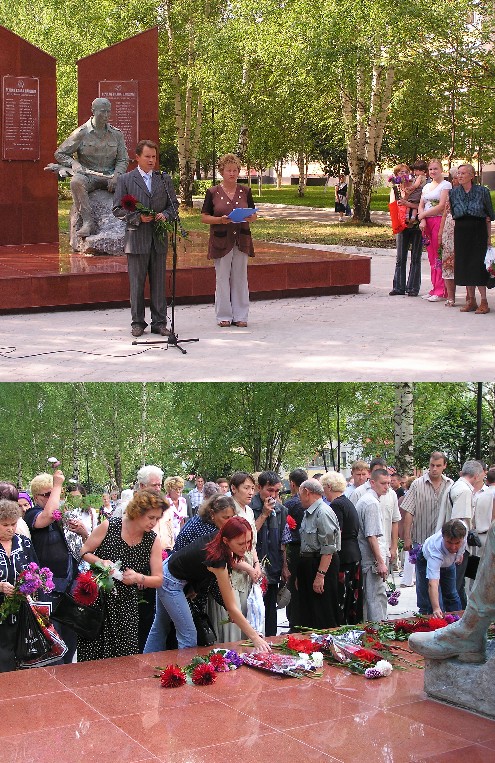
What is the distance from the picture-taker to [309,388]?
89.8ft

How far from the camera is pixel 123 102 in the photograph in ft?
61.2

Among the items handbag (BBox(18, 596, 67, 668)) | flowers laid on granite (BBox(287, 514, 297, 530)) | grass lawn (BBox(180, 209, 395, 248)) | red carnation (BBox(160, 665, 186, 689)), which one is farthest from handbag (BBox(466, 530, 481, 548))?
grass lawn (BBox(180, 209, 395, 248))

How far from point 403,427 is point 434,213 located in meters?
3.95

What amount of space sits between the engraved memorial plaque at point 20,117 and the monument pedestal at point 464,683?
14.6m

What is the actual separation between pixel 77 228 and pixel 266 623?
9127 mm

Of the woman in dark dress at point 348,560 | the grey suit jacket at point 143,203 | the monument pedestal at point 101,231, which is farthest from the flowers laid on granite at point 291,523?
the monument pedestal at point 101,231

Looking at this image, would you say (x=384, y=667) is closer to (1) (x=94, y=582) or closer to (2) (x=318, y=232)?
(1) (x=94, y=582)

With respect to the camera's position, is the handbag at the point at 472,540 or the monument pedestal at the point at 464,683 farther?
the handbag at the point at 472,540

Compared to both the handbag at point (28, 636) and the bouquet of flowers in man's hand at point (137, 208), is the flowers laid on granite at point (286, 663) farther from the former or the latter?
the bouquet of flowers in man's hand at point (137, 208)

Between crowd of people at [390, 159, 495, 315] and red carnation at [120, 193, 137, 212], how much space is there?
12.3 ft

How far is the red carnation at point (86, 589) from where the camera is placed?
6160 mm

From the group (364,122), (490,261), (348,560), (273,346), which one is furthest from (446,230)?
(364,122)

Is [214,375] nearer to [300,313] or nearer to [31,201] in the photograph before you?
[300,313]

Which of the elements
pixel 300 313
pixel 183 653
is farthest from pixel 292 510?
pixel 300 313
